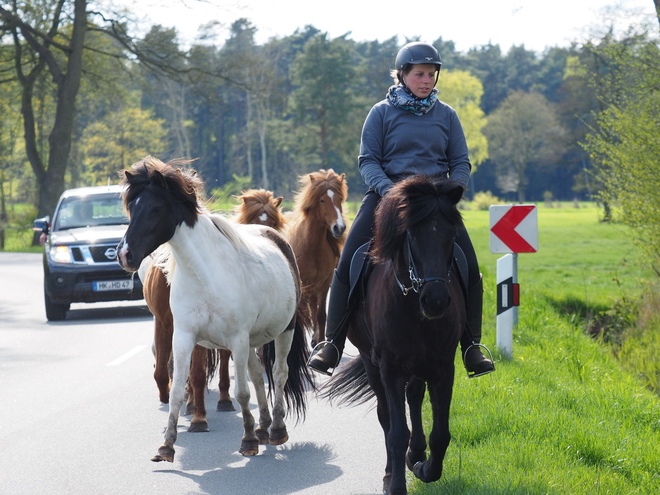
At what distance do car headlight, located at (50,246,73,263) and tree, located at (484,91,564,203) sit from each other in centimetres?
8130

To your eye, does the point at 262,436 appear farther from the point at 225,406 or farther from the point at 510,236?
the point at 510,236

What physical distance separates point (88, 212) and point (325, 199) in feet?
20.6

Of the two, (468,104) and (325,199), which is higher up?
(468,104)

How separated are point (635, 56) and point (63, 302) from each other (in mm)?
10194

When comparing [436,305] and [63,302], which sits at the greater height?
[436,305]

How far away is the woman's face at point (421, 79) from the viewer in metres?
5.87

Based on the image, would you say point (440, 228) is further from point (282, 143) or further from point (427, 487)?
point (282, 143)

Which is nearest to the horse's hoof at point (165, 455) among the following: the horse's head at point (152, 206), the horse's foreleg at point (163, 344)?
the horse's head at point (152, 206)

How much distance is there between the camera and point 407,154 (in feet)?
19.5

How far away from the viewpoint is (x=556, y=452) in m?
5.85

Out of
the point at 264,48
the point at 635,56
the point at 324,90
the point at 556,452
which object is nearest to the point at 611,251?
the point at 635,56

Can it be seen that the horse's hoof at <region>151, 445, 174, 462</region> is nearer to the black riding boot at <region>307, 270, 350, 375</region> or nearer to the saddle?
the black riding boot at <region>307, 270, 350, 375</region>

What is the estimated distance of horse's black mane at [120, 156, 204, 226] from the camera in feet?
20.5

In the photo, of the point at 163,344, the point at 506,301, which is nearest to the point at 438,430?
the point at 163,344
